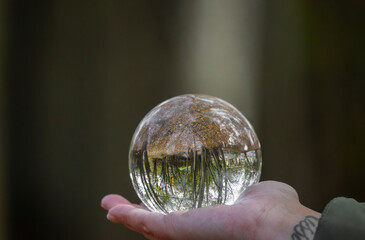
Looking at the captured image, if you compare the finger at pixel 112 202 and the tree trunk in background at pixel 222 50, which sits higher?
the tree trunk in background at pixel 222 50

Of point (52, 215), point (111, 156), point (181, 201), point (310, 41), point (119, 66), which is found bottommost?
point (52, 215)

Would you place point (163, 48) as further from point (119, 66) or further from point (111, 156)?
point (111, 156)

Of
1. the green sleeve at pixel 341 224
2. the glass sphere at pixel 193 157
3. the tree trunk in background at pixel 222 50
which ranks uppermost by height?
the tree trunk in background at pixel 222 50

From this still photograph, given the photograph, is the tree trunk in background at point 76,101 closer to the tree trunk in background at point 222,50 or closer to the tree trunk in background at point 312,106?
the tree trunk in background at point 222,50

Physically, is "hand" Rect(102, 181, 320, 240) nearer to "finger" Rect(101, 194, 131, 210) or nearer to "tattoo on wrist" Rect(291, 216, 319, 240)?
"tattoo on wrist" Rect(291, 216, 319, 240)

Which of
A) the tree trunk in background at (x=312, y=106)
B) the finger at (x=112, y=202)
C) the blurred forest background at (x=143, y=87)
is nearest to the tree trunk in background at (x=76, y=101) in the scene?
the blurred forest background at (x=143, y=87)

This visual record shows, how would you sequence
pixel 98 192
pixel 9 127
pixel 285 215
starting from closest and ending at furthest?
pixel 285 215, pixel 9 127, pixel 98 192

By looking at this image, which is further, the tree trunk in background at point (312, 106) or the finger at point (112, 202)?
the tree trunk in background at point (312, 106)

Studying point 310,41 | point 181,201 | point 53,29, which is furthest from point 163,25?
point 181,201
